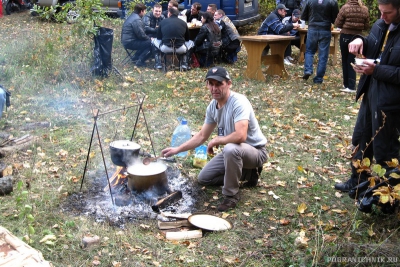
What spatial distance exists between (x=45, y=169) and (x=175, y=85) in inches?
174

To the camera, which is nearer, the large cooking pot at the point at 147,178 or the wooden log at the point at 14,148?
the large cooking pot at the point at 147,178

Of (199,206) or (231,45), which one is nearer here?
(199,206)

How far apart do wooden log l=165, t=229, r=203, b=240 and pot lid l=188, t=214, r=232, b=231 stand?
84 millimetres

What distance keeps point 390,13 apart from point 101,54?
655 cm

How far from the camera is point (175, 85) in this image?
364 inches

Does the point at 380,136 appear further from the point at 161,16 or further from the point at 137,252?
the point at 161,16

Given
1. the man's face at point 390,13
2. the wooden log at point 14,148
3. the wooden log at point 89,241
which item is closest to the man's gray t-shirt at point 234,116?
the man's face at point 390,13

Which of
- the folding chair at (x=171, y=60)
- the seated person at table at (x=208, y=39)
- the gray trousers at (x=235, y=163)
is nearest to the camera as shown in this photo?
the gray trousers at (x=235, y=163)

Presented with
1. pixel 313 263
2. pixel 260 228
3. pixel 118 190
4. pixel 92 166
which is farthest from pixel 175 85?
pixel 313 263

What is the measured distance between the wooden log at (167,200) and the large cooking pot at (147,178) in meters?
0.13

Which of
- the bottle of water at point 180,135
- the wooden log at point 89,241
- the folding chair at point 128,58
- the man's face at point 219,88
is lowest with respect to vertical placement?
the wooden log at point 89,241

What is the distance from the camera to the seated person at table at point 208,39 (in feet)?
35.5

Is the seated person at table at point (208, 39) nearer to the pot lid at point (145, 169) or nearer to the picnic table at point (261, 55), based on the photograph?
the picnic table at point (261, 55)

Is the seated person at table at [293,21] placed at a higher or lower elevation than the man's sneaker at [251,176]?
higher
